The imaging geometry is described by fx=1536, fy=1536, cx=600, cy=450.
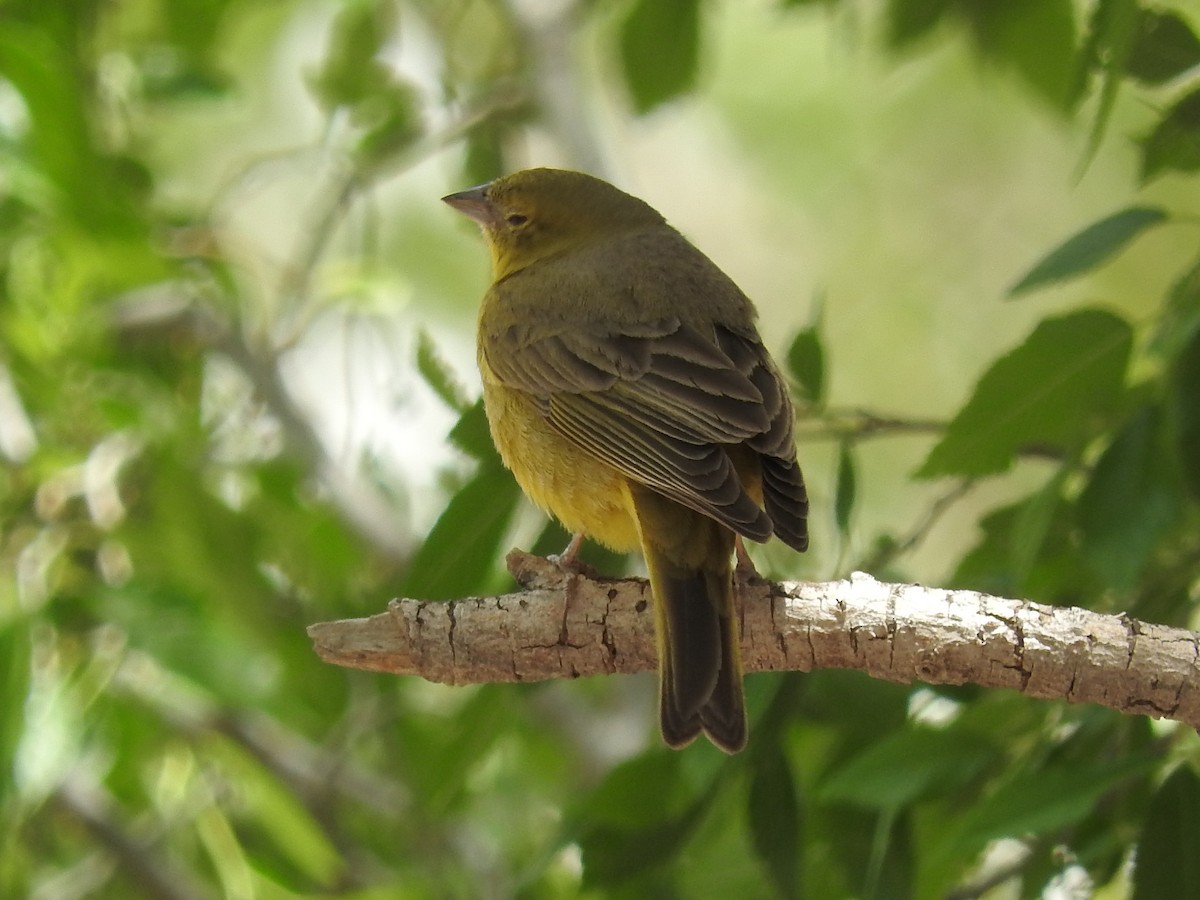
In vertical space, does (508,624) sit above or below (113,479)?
above

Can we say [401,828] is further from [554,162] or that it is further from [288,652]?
[554,162]

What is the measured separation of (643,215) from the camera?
429cm

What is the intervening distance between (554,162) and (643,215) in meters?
0.93

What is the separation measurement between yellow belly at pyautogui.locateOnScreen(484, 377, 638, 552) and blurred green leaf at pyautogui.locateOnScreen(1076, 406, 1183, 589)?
0.91m

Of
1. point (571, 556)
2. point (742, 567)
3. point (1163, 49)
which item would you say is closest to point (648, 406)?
point (571, 556)

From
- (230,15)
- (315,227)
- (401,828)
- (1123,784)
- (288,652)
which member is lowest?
(401,828)

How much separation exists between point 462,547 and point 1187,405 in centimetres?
142

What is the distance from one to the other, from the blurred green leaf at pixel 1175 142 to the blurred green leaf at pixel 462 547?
4.78 ft

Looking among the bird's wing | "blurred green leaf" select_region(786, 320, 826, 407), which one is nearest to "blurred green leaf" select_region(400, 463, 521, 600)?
the bird's wing

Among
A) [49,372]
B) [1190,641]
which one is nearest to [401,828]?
[49,372]

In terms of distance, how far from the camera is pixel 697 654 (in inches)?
104

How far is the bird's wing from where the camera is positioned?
288 cm

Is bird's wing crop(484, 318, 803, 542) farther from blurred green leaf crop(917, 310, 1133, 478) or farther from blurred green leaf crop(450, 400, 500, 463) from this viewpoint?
blurred green leaf crop(917, 310, 1133, 478)

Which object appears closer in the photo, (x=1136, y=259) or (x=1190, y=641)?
(x=1190, y=641)
